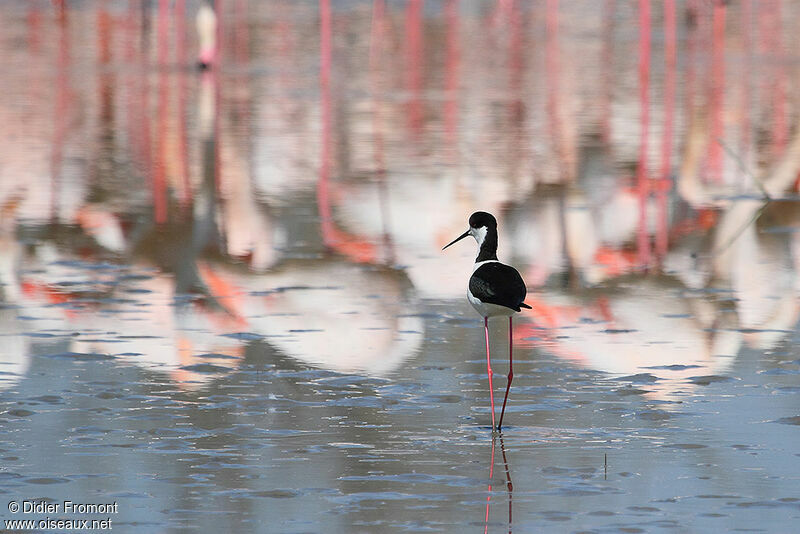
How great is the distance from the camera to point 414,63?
86.4 feet

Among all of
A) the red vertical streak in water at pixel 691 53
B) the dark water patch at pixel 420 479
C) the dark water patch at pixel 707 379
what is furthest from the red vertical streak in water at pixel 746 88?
the dark water patch at pixel 420 479

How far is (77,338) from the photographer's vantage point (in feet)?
25.5

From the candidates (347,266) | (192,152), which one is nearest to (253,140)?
(192,152)

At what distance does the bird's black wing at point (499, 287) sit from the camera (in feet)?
20.2

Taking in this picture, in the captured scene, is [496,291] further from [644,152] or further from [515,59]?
[515,59]

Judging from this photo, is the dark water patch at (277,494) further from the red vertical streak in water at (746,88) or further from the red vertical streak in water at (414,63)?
the red vertical streak in water at (414,63)

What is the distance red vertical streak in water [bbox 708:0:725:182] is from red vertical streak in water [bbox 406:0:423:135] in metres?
2.76

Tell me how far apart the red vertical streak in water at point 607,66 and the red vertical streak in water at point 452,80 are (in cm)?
140

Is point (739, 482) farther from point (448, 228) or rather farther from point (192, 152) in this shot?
point (192, 152)

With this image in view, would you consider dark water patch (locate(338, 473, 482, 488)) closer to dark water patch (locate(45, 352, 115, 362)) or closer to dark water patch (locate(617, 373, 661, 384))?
dark water patch (locate(617, 373, 661, 384))

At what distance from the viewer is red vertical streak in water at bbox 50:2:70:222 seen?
40.5 ft

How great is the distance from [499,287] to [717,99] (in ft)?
47.5

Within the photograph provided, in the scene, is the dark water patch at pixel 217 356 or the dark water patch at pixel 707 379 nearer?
the dark water patch at pixel 707 379

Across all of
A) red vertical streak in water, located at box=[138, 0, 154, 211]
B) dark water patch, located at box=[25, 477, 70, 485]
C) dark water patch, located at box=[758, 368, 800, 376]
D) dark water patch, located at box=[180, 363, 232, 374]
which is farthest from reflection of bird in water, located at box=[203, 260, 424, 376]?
red vertical streak in water, located at box=[138, 0, 154, 211]
